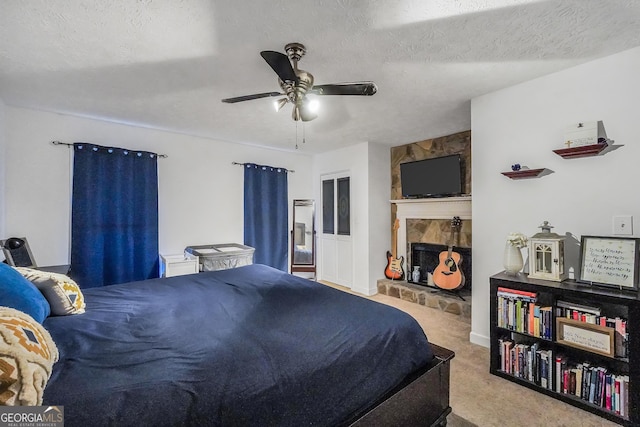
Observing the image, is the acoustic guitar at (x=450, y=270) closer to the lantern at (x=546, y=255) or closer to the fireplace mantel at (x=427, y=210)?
the fireplace mantel at (x=427, y=210)

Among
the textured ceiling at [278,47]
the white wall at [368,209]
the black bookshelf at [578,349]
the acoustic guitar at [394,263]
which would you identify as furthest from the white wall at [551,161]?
the white wall at [368,209]

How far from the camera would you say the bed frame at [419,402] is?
3.96 ft

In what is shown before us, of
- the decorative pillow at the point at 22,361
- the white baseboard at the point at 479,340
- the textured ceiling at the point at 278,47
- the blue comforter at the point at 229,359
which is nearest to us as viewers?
the decorative pillow at the point at 22,361

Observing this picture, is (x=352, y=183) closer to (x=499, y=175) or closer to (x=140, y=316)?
(x=499, y=175)

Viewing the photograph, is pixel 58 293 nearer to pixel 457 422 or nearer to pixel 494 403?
pixel 457 422

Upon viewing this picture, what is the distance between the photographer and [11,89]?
2408 mm

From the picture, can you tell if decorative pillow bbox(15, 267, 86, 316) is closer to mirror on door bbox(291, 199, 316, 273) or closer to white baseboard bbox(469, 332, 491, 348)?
white baseboard bbox(469, 332, 491, 348)

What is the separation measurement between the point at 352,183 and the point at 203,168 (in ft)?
7.39

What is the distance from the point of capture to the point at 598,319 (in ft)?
5.92

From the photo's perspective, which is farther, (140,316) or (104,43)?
(104,43)

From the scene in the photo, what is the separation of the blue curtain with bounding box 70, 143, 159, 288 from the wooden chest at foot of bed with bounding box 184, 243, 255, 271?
21.9 inches

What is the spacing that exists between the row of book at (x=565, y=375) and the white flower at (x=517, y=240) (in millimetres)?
735

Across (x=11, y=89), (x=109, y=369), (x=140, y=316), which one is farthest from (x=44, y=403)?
(x=11, y=89)

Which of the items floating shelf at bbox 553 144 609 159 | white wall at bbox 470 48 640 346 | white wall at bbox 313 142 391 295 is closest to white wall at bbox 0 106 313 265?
white wall at bbox 313 142 391 295
